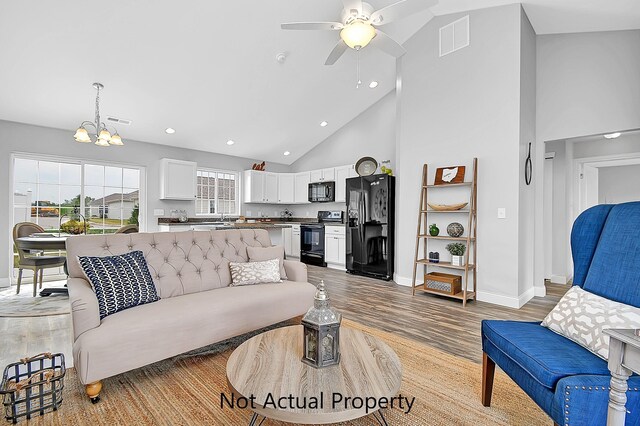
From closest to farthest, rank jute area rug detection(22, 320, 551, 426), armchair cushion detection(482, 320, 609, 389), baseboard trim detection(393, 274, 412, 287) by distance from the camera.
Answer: armchair cushion detection(482, 320, 609, 389), jute area rug detection(22, 320, 551, 426), baseboard trim detection(393, 274, 412, 287)

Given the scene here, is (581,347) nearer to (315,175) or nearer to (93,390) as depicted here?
(93,390)

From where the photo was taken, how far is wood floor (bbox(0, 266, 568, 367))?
2.54 metres

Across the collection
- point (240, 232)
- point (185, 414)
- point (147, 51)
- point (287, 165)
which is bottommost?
point (185, 414)

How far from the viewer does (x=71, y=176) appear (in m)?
5.11

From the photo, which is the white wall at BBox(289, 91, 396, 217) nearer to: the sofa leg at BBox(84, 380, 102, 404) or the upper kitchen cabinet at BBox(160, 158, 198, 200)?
the upper kitchen cabinet at BBox(160, 158, 198, 200)

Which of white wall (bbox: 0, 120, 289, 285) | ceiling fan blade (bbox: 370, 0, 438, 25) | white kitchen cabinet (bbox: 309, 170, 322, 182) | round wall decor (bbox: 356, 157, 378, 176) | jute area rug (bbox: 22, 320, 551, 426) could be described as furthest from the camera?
white kitchen cabinet (bbox: 309, 170, 322, 182)

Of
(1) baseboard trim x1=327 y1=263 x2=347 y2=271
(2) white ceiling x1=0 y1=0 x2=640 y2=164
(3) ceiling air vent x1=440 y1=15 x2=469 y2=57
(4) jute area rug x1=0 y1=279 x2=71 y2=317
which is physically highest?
(3) ceiling air vent x1=440 y1=15 x2=469 y2=57

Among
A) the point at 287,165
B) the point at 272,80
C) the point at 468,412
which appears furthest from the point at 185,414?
the point at 287,165

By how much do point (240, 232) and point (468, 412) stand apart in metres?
2.39

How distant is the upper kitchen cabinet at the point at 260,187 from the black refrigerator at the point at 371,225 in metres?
2.49

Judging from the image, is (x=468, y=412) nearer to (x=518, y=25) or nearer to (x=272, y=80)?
(x=518, y=25)

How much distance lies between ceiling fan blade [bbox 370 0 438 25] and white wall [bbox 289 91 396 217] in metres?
3.21

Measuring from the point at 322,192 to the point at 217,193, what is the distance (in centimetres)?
238

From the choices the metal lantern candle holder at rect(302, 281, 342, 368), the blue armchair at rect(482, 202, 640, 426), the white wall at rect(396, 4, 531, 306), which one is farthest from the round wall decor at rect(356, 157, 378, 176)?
the metal lantern candle holder at rect(302, 281, 342, 368)
